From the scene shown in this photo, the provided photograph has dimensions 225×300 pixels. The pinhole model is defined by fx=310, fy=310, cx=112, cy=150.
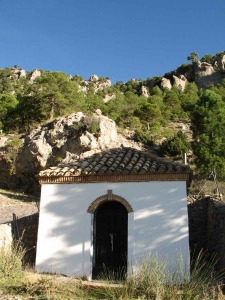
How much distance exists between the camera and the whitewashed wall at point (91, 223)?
26.0 feet

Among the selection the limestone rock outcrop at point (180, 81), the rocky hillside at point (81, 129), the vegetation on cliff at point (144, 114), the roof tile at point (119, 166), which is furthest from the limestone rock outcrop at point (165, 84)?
the roof tile at point (119, 166)

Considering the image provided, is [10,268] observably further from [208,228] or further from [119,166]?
[208,228]

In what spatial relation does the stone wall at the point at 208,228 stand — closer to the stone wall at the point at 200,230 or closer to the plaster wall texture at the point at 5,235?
the stone wall at the point at 200,230

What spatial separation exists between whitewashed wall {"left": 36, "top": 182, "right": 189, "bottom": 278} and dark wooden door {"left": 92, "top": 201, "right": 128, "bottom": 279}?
63 cm

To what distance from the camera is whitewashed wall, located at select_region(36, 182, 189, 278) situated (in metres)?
7.93

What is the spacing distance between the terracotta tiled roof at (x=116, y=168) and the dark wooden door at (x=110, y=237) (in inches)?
41.1

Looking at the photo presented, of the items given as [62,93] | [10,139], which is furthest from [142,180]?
[62,93]

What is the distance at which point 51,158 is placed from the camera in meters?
24.3

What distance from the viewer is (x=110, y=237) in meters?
8.84

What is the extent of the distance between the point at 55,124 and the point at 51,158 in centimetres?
316

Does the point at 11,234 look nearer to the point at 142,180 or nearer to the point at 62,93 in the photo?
the point at 142,180

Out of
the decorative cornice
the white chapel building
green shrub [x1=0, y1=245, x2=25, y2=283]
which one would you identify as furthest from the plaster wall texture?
the decorative cornice

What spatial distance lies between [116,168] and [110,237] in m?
1.97

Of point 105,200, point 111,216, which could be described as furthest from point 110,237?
point 105,200
